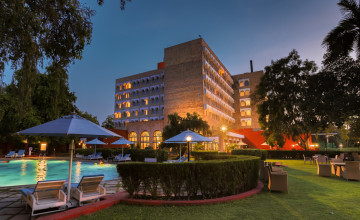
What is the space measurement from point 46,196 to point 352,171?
12.3 metres

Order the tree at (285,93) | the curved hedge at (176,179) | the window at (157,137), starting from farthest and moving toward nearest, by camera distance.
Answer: the window at (157,137) → the tree at (285,93) → the curved hedge at (176,179)

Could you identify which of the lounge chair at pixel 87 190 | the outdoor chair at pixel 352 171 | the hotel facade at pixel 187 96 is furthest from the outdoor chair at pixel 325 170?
the hotel facade at pixel 187 96

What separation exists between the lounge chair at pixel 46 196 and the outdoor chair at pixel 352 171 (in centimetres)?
1179

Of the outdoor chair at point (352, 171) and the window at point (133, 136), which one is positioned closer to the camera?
the outdoor chair at point (352, 171)

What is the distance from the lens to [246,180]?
22.3ft

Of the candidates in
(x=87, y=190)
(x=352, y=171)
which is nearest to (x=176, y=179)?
(x=87, y=190)

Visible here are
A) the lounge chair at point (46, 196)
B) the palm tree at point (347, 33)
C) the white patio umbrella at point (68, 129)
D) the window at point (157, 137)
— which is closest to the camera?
the lounge chair at point (46, 196)

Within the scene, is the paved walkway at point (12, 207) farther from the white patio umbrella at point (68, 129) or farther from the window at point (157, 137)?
the window at point (157, 137)

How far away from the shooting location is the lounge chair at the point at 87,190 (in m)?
5.16

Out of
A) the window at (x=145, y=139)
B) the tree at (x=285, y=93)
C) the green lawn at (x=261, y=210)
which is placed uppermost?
the tree at (x=285, y=93)

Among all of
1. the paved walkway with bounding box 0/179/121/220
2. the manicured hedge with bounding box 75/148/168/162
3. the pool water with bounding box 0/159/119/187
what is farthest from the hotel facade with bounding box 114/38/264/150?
the paved walkway with bounding box 0/179/121/220

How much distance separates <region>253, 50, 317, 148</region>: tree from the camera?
2683cm

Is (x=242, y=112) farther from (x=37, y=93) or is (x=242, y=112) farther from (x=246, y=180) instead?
(x=246, y=180)

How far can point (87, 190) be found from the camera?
548cm
